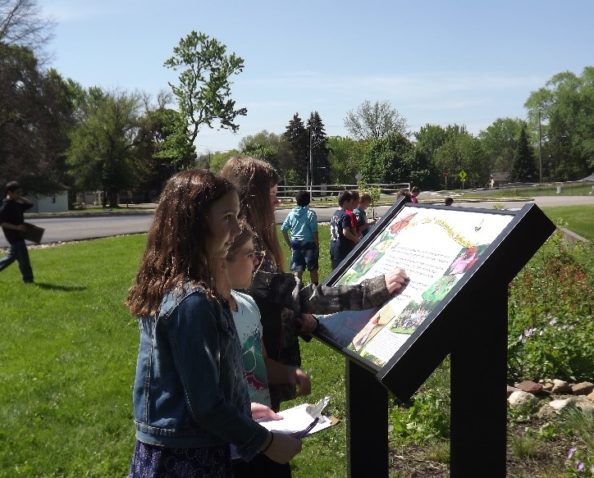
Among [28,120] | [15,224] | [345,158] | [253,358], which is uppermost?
[28,120]

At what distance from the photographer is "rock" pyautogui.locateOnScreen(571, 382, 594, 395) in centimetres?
519

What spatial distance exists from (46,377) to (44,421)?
1.08 metres

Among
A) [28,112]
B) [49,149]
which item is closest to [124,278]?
[28,112]

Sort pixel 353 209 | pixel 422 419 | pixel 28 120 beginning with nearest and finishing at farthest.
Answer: pixel 422 419 → pixel 353 209 → pixel 28 120

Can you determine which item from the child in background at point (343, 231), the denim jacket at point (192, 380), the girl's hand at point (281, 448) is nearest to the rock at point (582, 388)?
the girl's hand at point (281, 448)

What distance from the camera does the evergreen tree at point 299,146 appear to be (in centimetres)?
8169

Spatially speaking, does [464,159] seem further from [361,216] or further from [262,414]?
[262,414]

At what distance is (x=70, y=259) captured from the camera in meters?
15.3

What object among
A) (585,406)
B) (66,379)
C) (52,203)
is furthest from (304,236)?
(52,203)

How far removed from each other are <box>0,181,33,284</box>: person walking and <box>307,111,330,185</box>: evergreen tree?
70.1 m

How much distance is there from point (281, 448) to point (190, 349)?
47cm

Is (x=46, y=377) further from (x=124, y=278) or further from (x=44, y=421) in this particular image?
(x=124, y=278)

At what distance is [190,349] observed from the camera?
1.93 m

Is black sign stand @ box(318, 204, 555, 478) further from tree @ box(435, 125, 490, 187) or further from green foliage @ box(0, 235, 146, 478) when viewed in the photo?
tree @ box(435, 125, 490, 187)
